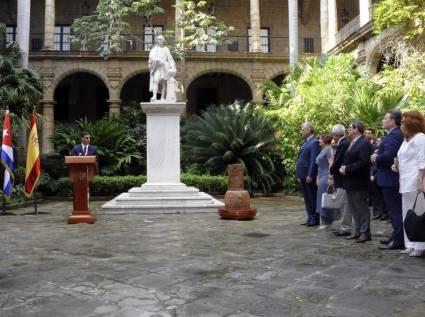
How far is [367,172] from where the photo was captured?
5.94 meters

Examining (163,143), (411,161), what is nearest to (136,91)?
(163,143)

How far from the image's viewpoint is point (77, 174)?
8.16m

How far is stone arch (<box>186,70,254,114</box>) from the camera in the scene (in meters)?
28.7

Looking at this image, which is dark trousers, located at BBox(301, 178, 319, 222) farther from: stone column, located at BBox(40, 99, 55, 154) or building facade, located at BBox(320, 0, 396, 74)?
stone column, located at BBox(40, 99, 55, 154)

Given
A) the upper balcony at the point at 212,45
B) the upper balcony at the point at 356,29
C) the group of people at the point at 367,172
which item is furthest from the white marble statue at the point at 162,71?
the upper balcony at the point at 212,45

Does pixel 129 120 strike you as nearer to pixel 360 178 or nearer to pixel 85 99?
pixel 85 99

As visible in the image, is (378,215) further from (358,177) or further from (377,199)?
(358,177)

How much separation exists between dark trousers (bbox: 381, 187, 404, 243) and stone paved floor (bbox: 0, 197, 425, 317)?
32 centimetres

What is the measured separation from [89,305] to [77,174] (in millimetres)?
5237

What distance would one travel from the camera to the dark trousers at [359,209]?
595cm

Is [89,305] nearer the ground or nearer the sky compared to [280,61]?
nearer the ground

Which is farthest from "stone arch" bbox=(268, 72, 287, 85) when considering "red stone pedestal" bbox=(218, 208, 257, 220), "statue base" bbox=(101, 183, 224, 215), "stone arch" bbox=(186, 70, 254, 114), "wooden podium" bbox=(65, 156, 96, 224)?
"wooden podium" bbox=(65, 156, 96, 224)

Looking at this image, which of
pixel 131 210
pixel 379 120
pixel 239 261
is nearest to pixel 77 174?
pixel 131 210

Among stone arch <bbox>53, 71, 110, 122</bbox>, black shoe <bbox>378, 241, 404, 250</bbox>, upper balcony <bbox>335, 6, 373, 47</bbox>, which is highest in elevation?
upper balcony <bbox>335, 6, 373, 47</bbox>
